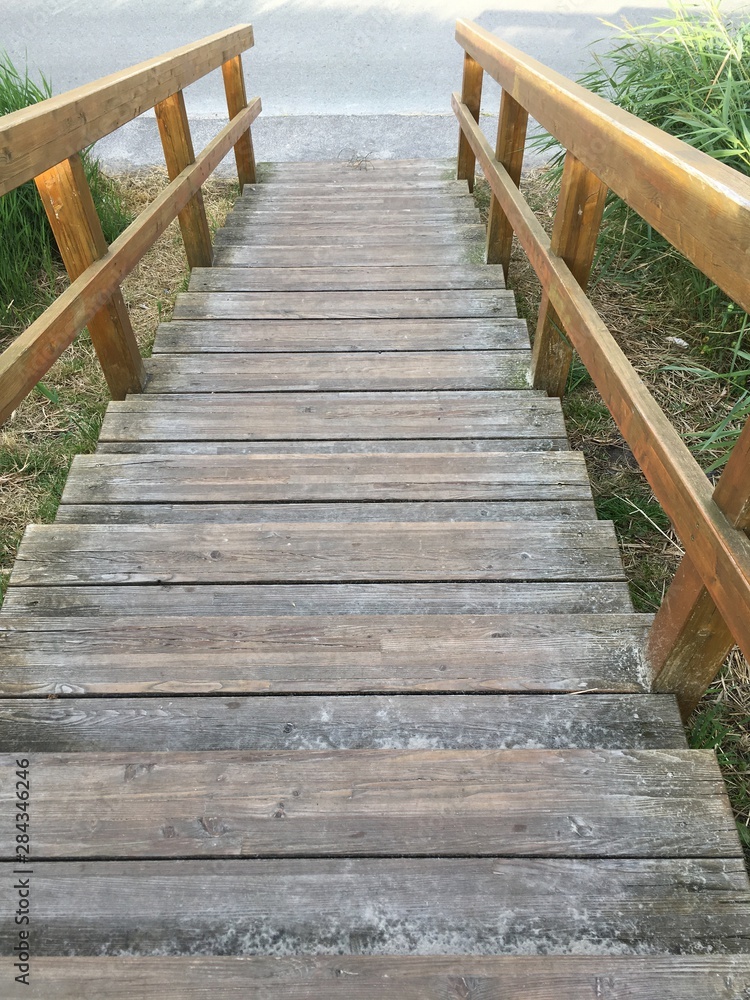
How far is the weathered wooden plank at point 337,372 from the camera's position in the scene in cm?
242

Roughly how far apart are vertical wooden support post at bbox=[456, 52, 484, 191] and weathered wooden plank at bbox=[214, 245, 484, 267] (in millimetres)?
1023

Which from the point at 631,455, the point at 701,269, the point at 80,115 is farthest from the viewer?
the point at 631,455

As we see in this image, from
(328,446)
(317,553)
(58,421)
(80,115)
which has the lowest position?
(58,421)

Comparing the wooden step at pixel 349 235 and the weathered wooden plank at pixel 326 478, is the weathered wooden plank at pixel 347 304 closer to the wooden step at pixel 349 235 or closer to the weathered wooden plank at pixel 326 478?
the wooden step at pixel 349 235

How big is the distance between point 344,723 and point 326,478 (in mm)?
806

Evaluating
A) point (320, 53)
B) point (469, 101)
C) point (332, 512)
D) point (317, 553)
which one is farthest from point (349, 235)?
point (320, 53)

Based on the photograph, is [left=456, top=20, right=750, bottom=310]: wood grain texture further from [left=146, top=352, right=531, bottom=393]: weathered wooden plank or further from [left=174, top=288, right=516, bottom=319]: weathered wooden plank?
[left=174, top=288, right=516, bottom=319]: weathered wooden plank

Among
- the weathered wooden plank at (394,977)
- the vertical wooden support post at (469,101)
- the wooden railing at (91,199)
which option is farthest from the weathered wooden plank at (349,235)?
the weathered wooden plank at (394,977)

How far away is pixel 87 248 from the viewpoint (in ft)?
6.56

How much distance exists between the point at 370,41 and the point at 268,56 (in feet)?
3.35

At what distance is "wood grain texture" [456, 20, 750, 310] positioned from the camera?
0.94 m

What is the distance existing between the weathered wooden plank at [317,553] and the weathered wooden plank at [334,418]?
0.52 m

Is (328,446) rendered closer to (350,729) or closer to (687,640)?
(350,729)

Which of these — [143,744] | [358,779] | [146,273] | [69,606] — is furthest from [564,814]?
[146,273]
